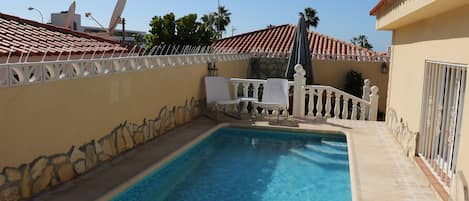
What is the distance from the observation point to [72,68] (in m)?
6.35

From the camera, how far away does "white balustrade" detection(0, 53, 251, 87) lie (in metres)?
5.13

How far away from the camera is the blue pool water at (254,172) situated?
666 centimetres

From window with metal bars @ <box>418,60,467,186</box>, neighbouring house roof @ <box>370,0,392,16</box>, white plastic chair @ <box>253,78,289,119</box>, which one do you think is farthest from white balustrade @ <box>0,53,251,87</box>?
window with metal bars @ <box>418,60,467,186</box>

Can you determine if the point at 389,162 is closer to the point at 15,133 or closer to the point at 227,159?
the point at 227,159

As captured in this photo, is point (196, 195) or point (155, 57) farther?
point (155, 57)

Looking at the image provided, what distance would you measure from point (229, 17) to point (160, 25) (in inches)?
1970

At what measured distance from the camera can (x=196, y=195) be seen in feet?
21.6

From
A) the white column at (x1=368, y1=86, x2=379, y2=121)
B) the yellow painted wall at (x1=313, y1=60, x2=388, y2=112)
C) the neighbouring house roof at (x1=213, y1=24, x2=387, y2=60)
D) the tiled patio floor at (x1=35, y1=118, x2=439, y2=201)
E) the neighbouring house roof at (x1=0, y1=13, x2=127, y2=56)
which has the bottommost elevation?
the tiled patio floor at (x1=35, y1=118, x2=439, y2=201)

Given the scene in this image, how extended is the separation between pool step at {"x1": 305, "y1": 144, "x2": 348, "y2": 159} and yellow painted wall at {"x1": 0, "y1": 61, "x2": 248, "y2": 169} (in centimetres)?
382

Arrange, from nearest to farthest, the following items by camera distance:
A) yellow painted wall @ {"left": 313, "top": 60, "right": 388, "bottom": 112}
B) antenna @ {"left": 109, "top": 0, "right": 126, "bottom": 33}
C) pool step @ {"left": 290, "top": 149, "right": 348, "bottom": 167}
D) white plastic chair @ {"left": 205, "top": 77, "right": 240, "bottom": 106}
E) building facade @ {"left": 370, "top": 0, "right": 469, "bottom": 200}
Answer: building facade @ {"left": 370, "top": 0, "right": 469, "bottom": 200}
pool step @ {"left": 290, "top": 149, "right": 348, "bottom": 167}
white plastic chair @ {"left": 205, "top": 77, "right": 240, "bottom": 106}
antenna @ {"left": 109, "top": 0, "right": 126, "bottom": 33}
yellow painted wall @ {"left": 313, "top": 60, "right": 388, "bottom": 112}

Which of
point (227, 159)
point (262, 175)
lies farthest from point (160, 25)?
point (262, 175)

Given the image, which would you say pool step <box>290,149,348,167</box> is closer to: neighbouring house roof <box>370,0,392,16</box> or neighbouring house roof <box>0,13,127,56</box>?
neighbouring house roof <box>370,0,392,16</box>

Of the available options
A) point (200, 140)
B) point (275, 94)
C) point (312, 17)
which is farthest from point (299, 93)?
point (312, 17)

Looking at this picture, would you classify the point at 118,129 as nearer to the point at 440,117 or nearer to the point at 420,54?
the point at 440,117
